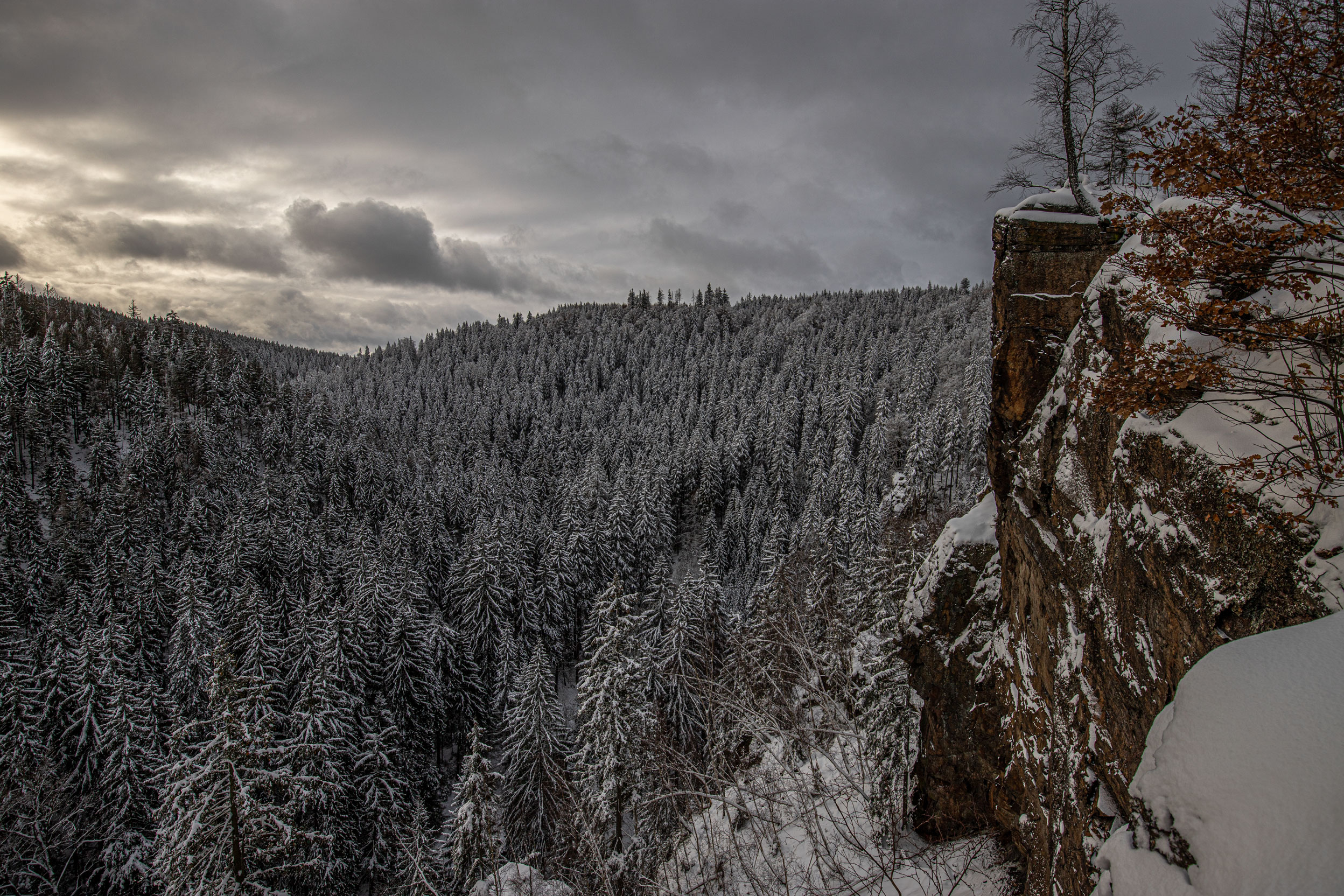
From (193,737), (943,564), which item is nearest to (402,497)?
(193,737)

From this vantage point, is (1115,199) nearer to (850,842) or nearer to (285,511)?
(850,842)

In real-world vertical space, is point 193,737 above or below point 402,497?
below

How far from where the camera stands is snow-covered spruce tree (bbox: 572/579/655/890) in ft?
60.4

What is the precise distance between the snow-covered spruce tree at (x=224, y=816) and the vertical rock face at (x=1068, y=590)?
1758cm

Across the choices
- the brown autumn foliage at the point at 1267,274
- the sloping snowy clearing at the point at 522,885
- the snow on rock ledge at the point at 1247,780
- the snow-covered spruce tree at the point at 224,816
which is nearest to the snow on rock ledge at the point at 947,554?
the brown autumn foliage at the point at 1267,274

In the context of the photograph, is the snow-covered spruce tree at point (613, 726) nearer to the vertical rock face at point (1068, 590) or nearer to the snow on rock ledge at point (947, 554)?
the snow on rock ledge at point (947, 554)

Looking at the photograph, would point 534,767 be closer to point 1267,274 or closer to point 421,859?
point 421,859

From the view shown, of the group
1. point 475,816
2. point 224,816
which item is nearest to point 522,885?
point 475,816

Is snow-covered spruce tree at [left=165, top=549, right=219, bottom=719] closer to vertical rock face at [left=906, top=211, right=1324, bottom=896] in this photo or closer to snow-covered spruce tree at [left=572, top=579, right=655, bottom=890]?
snow-covered spruce tree at [left=572, top=579, right=655, bottom=890]

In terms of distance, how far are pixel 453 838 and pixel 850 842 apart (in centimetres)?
1710

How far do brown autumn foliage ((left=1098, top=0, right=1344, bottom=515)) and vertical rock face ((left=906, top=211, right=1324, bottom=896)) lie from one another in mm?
534

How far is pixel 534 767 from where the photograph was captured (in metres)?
23.1

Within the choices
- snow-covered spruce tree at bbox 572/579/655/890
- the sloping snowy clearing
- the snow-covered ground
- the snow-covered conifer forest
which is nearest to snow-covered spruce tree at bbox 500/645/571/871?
the snow-covered conifer forest

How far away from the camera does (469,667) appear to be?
33.3 metres
